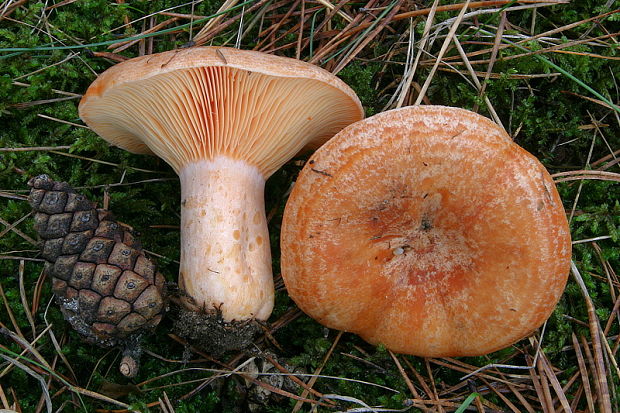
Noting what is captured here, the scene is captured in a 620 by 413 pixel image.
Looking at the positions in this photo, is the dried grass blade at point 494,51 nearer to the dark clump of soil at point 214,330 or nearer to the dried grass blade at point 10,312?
the dark clump of soil at point 214,330

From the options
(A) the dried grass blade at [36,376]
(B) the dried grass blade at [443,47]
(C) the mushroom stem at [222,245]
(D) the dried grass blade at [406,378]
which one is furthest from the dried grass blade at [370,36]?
(A) the dried grass blade at [36,376]

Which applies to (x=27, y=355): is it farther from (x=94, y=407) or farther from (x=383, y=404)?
(x=383, y=404)

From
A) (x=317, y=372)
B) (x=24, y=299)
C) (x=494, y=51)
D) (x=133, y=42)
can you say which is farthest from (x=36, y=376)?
(x=494, y=51)

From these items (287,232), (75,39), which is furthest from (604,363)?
(75,39)

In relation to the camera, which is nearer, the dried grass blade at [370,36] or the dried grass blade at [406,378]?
the dried grass blade at [406,378]

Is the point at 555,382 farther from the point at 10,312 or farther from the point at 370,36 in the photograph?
the point at 10,312
